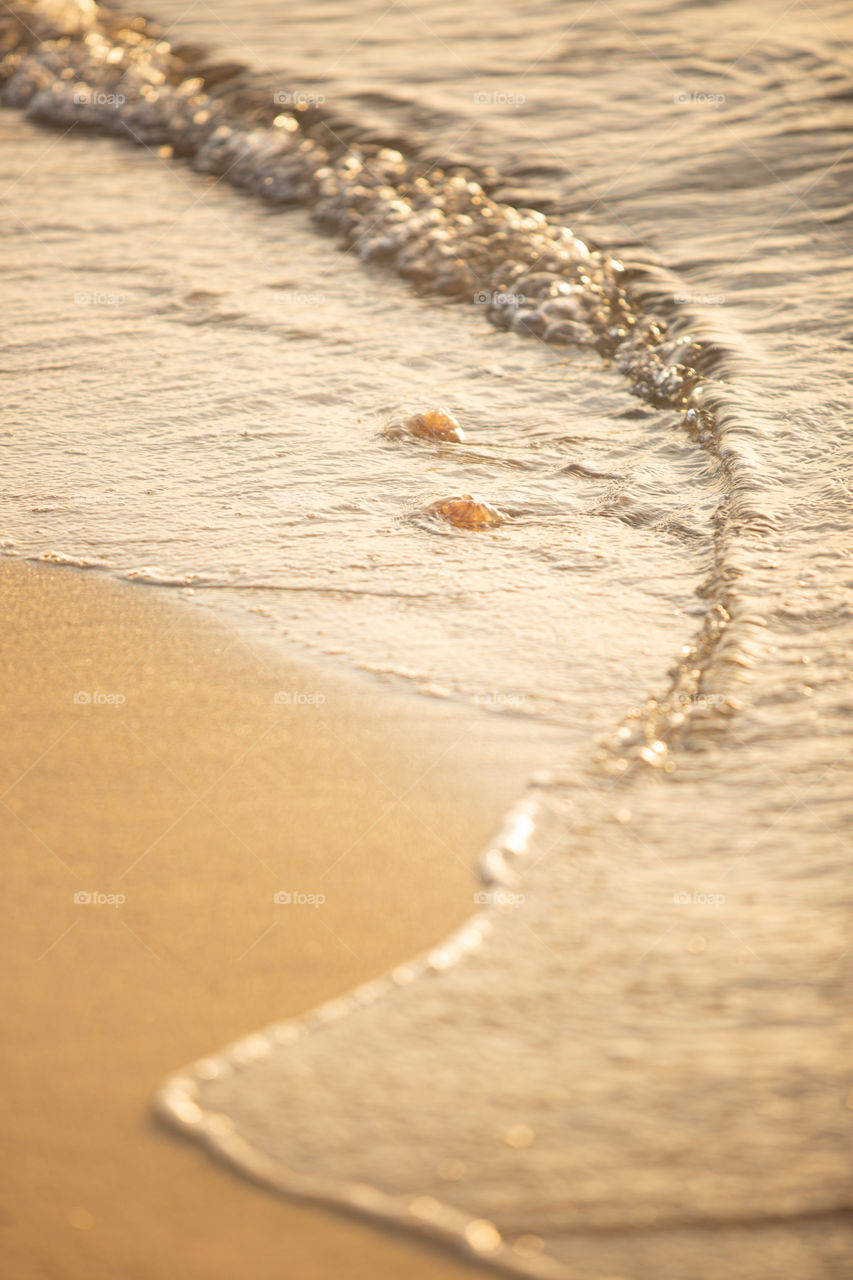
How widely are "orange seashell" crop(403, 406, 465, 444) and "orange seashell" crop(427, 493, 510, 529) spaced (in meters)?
0.47

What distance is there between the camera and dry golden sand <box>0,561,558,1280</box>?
138 cm

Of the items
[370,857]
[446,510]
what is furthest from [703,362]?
[370,857]

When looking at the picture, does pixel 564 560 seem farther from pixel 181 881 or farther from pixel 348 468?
pixel 181 881

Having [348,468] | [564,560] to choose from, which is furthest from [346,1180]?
[348,468]

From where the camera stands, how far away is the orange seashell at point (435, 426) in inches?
140

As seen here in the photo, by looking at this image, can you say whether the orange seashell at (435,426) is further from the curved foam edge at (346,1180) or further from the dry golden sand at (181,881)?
the curved foam edge at (346,1180)

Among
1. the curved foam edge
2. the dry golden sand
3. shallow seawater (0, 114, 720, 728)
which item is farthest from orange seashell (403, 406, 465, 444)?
the curved foam edge

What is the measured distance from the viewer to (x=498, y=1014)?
165 cm

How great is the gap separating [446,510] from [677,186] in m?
3.33

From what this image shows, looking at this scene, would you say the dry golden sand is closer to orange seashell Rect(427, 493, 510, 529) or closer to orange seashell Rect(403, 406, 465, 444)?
orange seashell Rect(427, 493, 510, 529)

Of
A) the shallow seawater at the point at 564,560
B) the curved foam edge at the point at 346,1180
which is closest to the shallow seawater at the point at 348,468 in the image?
the shallow seawater at the point at 564,560

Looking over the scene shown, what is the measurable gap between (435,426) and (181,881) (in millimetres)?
2058

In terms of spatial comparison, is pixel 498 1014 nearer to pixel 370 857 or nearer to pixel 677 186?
pixel 370 857

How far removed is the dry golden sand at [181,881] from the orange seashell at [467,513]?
763mm
